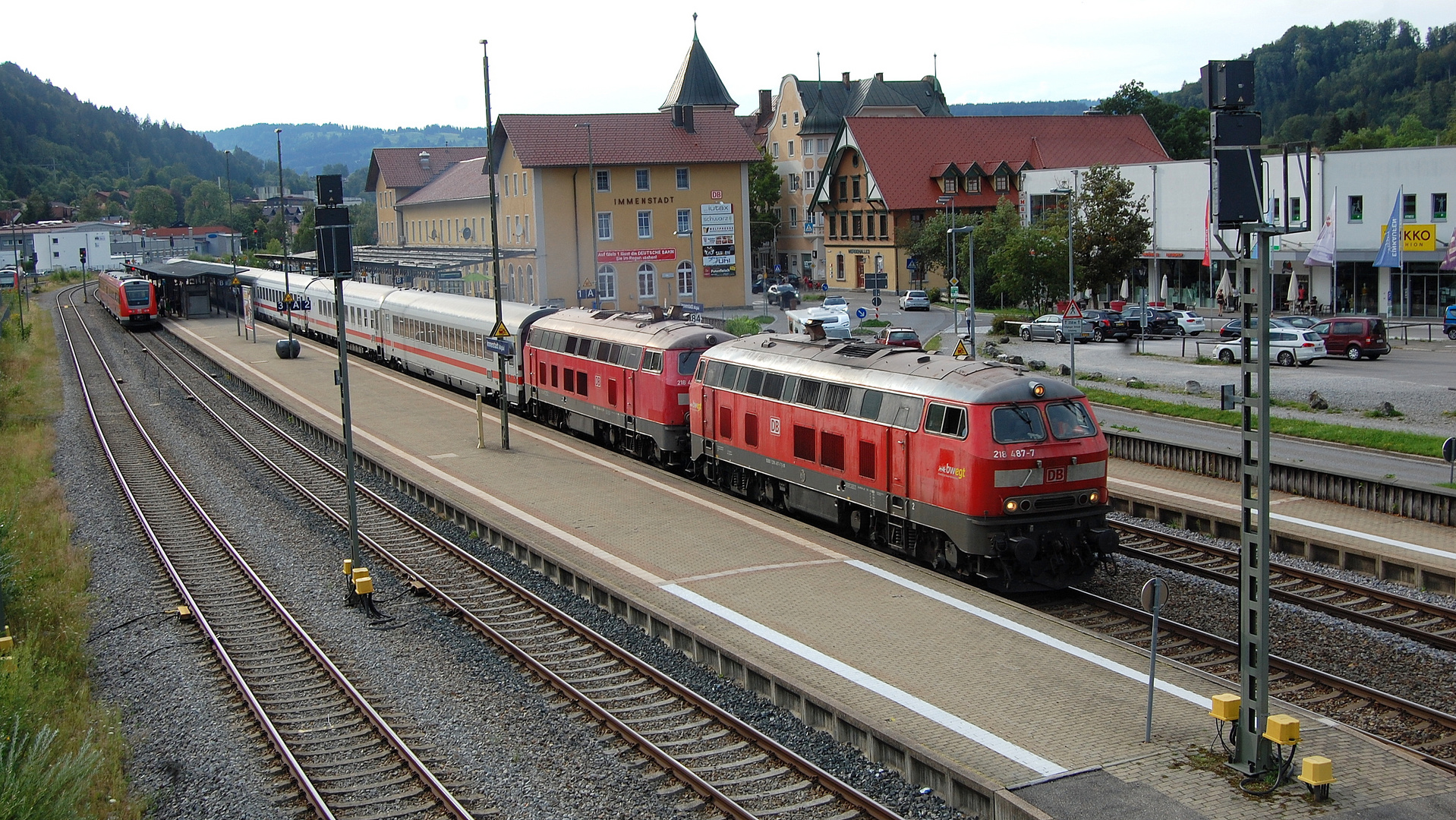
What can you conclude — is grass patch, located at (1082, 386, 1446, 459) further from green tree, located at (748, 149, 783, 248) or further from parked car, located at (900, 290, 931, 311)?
green tree, located at (748, 149, 783, 248)

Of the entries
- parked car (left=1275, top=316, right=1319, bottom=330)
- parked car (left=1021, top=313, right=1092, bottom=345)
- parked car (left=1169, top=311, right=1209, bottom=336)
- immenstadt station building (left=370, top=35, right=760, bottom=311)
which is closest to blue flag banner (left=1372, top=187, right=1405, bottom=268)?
parked car (left=1275, top=316, right=1319, bottom=330)

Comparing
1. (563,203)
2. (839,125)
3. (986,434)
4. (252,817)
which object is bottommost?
(252,817)

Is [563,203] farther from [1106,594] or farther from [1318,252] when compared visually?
[1106,594]

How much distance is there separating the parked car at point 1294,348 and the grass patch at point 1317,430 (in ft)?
35.4

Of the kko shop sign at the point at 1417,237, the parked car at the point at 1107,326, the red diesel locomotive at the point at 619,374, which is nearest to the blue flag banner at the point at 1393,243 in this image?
the kko shop sign at the point at 1417,237

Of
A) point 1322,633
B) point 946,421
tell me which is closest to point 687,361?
point 946,421

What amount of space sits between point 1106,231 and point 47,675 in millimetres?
53693

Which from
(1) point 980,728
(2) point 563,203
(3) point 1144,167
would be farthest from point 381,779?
(3) point 1144,167

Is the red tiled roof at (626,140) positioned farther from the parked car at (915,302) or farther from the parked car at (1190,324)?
the parked car at (1190,324)

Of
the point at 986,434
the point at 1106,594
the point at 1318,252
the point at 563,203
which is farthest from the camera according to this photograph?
the point at 563,203

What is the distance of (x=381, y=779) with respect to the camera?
1270 centimetres

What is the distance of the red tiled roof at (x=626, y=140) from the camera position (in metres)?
64.3

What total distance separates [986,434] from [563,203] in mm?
51095

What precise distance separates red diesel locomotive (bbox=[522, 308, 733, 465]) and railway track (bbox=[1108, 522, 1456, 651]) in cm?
1017
